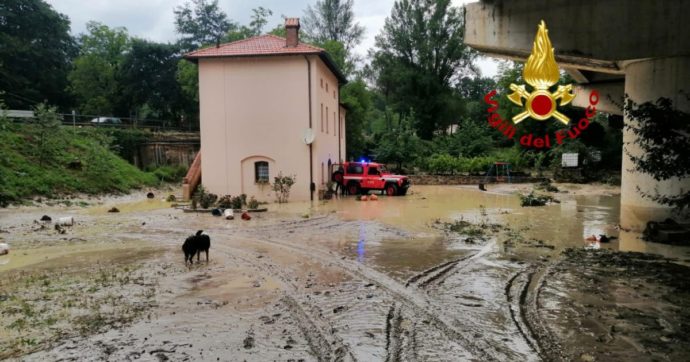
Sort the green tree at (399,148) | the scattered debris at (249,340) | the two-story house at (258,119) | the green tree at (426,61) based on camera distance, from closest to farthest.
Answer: the scattered debris at (249,340) → the two-story house at (258,119) → the green tree at (399,148) → the green tree at (426,61)

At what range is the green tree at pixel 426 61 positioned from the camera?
5081cm

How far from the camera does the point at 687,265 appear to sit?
28.7ft

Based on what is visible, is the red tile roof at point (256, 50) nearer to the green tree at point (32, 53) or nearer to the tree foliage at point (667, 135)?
the tree foliage at point (667, 135)

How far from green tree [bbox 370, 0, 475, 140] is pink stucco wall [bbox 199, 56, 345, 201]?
96.5ft

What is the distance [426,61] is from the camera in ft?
170

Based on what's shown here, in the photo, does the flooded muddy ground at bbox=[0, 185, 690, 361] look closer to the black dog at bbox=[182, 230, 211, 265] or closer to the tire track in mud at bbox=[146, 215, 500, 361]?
the tire track in mud at bbox=[146, 215, 500, 361]

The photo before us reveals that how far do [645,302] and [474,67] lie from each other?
48964 millimetres

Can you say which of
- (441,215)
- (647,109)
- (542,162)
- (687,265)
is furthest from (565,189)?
(647,109)

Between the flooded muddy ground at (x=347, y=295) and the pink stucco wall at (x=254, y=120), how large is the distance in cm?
870

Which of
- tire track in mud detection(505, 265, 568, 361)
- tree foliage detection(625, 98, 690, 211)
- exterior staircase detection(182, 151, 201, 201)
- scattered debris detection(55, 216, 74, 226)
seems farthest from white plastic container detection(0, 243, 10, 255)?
tree foliage detection(625, 98, 690, 211)

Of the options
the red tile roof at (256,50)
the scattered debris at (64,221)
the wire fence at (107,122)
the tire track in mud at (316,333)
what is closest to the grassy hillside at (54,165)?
the wire fence at (107,122)

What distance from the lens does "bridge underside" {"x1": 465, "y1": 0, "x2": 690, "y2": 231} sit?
34.7 ft

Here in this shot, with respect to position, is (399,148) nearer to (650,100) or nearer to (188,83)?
(188,83)

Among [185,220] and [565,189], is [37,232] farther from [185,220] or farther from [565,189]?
[565,189]
